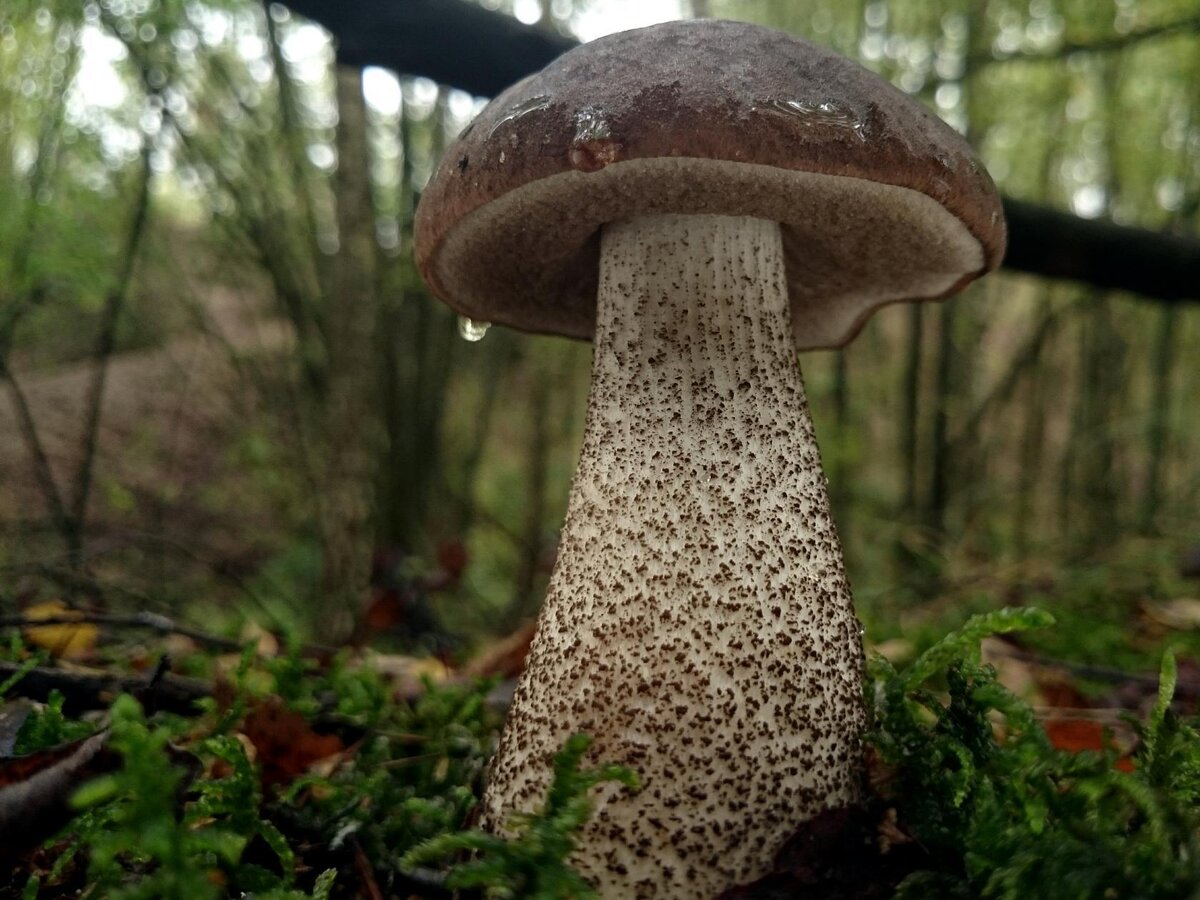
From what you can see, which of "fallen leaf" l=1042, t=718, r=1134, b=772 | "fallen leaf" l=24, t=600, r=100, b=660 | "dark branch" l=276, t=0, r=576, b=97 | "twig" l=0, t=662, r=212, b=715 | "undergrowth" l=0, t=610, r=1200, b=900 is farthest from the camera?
"dark branch" l=276, t=0, r=576, b=97

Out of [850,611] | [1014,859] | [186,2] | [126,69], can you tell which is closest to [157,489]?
[126,69]

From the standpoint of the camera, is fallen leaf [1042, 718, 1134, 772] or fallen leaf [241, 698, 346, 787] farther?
fallen leaf [1042, 718, 1134, 772]

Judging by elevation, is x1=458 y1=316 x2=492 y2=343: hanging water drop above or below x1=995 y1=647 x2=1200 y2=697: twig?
above

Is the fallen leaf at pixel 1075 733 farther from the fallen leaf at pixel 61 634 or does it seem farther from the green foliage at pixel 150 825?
the fallen leaf at pixel 61 634

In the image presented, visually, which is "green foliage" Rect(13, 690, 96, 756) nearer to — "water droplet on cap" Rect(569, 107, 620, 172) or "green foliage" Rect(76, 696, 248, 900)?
"green foliage" Rect(76, 696, 248, 900)

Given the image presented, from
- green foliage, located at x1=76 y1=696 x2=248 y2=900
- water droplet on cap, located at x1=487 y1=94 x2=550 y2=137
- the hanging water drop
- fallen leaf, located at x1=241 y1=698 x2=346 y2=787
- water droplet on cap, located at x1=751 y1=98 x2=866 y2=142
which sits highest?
water droplet on cap, located at x1=487 y1=94 x2=550 y2=137

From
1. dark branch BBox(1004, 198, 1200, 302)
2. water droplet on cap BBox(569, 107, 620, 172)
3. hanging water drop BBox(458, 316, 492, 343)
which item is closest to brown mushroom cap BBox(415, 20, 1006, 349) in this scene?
water droplet on cap BBox(569, 107, 620, 172)

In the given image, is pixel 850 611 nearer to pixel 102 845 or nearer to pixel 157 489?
pixel 102 845

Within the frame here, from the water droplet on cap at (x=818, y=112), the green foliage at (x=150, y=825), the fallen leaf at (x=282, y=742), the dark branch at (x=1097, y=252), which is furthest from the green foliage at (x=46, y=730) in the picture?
the dark branch at (x=1097, y=252)
